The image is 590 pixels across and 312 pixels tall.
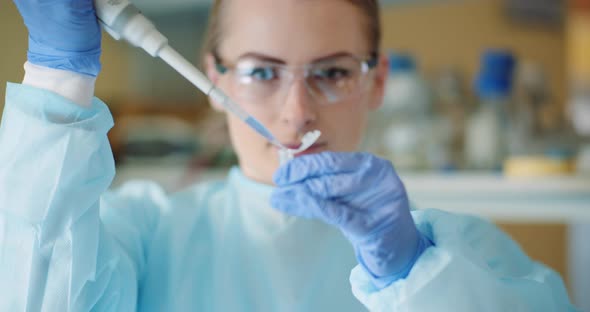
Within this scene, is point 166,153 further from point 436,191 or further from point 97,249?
point 97,249

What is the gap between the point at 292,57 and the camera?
924 mm

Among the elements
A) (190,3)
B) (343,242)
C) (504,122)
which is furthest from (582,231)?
(190,3)

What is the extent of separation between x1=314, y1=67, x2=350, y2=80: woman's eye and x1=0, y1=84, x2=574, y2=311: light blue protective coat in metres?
0.22

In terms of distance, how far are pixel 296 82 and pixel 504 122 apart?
3.56 ft

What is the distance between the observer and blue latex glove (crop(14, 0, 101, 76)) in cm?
68

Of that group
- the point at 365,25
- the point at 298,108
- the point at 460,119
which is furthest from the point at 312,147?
the point at 460,119

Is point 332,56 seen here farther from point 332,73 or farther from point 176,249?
point 176,249

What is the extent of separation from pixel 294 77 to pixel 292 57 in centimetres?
3

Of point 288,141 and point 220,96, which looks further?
point 288,141

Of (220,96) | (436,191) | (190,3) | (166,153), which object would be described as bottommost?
(166,153)

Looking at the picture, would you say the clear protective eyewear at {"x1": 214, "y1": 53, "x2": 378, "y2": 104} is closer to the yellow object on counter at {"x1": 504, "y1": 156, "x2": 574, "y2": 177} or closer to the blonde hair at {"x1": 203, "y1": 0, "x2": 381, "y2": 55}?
the blonde hair at {"x1": 203, "y1": 0, "x2": 381, "y2": 55}

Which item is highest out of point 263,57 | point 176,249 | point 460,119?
point 263,57

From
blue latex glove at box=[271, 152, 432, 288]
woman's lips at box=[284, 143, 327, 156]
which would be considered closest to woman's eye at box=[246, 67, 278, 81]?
woman's lips at box=[284, 143, 327, 156]

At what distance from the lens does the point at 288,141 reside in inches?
35.9
